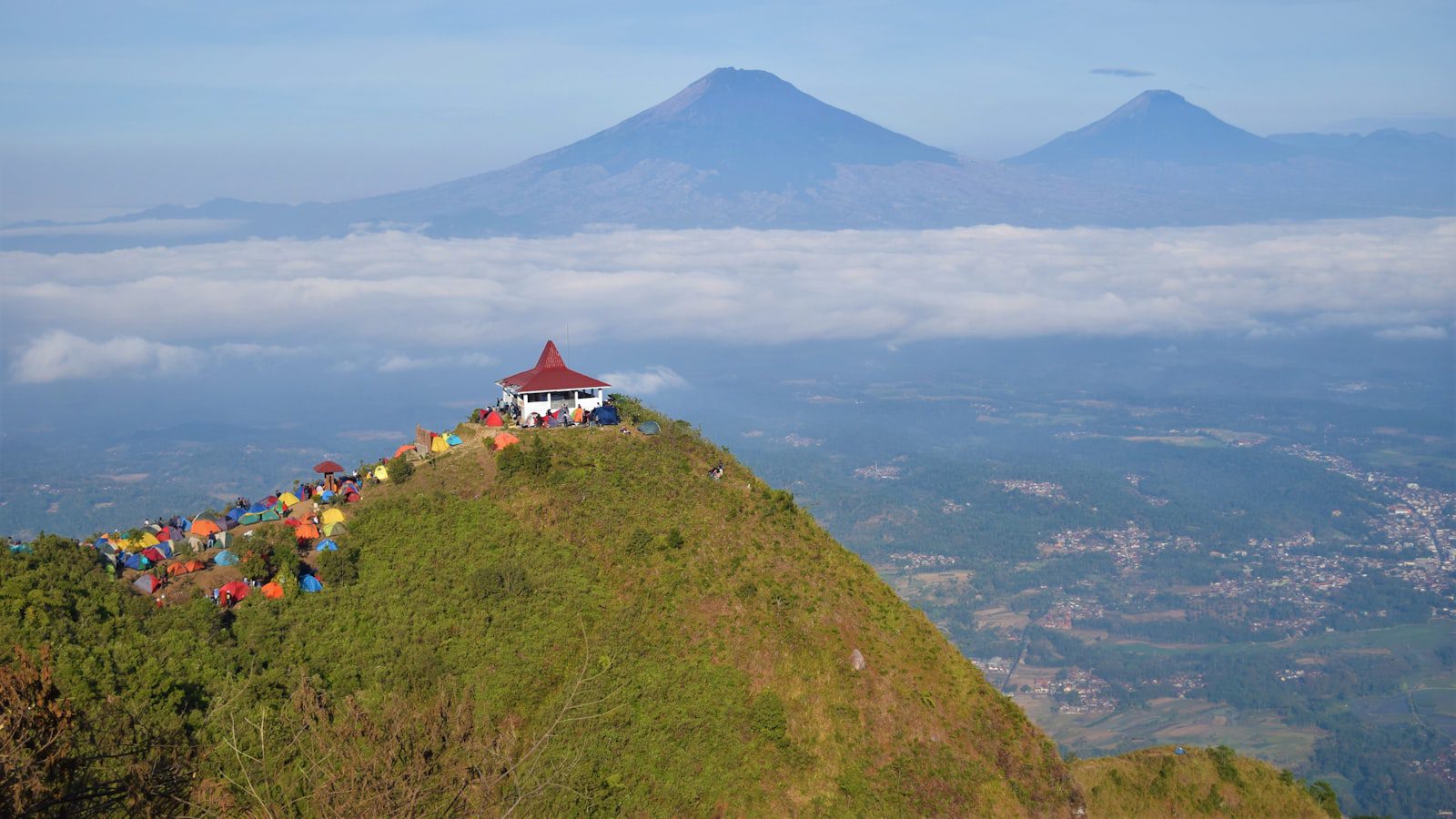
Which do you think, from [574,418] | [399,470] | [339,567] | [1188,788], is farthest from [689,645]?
[1188,788]

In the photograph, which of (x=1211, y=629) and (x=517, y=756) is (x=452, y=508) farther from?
(x=1211, y=629)

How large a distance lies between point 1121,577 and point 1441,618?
45.0 meters

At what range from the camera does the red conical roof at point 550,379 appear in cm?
5156

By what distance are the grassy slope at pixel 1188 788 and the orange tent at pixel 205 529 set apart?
34.3 m

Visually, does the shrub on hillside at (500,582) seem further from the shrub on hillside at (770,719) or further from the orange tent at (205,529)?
the orange tent at (205,529)

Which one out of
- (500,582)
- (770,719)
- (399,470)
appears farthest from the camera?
(399,470)

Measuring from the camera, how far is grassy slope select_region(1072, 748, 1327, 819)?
1481 inches

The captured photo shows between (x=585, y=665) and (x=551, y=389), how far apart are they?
1734cm

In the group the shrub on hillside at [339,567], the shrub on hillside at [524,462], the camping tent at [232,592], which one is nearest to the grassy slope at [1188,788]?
the shrub on hillside at [524,462]

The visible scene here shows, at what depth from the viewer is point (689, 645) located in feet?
127

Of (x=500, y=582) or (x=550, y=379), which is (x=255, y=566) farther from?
(x=550, y=379)

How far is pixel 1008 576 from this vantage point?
589ft

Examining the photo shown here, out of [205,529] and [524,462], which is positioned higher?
[524,462]

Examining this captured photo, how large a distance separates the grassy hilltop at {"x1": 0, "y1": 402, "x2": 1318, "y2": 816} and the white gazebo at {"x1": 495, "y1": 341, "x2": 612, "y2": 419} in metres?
6.77
